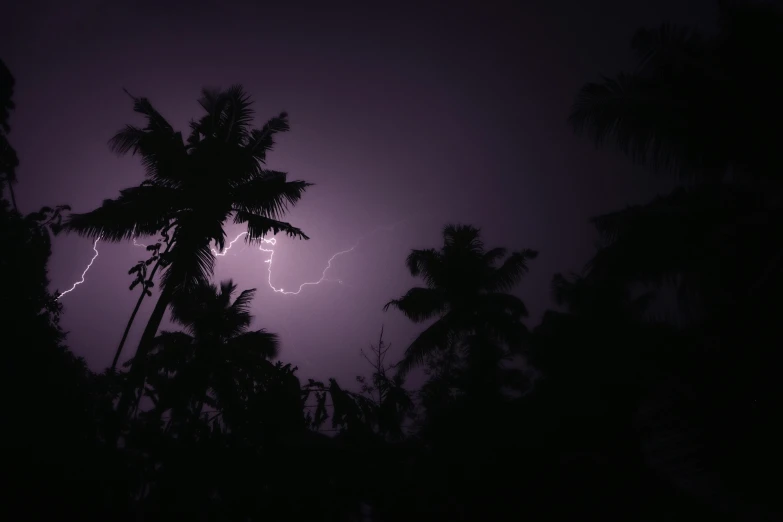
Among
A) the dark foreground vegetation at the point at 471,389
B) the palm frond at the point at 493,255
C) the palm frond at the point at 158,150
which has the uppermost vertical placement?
the palm frond at the point at 493,255

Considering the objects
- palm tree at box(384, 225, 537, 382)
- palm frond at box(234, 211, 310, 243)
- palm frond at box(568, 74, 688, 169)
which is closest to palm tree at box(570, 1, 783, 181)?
palm frond at box(568, 74, 688, 169)

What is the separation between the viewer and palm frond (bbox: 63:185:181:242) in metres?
7.73

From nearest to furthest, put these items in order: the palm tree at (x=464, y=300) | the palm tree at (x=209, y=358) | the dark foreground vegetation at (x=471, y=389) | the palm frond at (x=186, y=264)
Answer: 1. the dark foreground vegetation at (x=471, y=389)
2. the palm tree at (x=209, y=358)
3. the palm frond at (x=186, y=264)
4. the palm tree at (x=464, y=300)

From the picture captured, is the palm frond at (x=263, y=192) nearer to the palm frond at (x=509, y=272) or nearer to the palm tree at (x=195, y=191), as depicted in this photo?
the palm tree at (x=195, y=191)

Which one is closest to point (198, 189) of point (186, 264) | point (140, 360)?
point (186, 264)

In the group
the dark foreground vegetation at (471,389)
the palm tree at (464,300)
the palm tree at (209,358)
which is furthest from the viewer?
the palm tree at (464,300)

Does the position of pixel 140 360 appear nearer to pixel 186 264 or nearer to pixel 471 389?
pixel 186 264

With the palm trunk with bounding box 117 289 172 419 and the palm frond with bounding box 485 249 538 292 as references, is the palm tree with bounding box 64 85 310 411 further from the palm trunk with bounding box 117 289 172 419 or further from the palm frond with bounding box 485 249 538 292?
the palm frond with bounding box 485 249 538 292

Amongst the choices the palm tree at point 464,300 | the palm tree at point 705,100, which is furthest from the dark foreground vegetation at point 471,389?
the palm tree at point 464,300

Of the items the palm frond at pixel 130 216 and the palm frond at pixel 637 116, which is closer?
the palm frond at pixel 637 116

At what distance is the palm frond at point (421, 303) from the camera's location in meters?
15.6

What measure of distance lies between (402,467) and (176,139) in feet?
27.6

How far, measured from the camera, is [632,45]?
6094 mm

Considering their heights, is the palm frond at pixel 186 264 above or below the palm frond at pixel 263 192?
below
